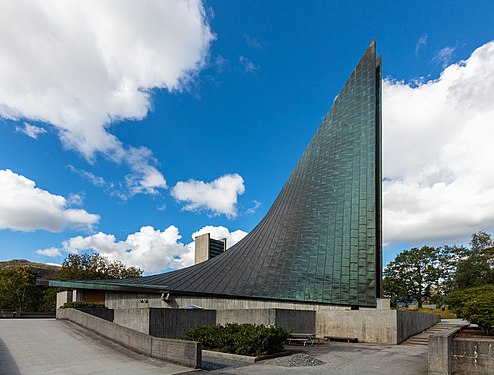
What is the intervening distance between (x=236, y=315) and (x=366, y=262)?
8.63 metres

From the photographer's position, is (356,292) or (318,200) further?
(318,200)

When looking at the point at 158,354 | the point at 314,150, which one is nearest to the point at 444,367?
the point at 158,354

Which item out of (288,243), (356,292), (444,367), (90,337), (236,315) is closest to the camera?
(444,367)

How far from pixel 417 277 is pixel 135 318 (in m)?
36.3

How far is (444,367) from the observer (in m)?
7.66

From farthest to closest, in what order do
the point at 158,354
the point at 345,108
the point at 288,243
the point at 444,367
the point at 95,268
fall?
1. the point at 95,268
2. the point at 345,108
3. the point at 288,243
4. the point at 158,354
5. the point at 444,367

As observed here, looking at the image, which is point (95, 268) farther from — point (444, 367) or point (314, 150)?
point (444, 367)

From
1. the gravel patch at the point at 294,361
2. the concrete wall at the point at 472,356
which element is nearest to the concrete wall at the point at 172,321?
the gravel patch at the point at 294,361

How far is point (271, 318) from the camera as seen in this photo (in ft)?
43.8

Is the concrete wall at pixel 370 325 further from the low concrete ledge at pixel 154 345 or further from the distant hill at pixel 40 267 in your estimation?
the distant hill at pixel 40 267

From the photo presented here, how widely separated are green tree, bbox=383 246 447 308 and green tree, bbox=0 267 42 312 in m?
37.6

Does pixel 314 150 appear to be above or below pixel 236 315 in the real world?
above

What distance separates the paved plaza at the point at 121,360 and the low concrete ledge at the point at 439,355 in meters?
0.77

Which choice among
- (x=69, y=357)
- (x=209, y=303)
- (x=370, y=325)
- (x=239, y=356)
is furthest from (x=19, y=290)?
(x=370, y=325)
